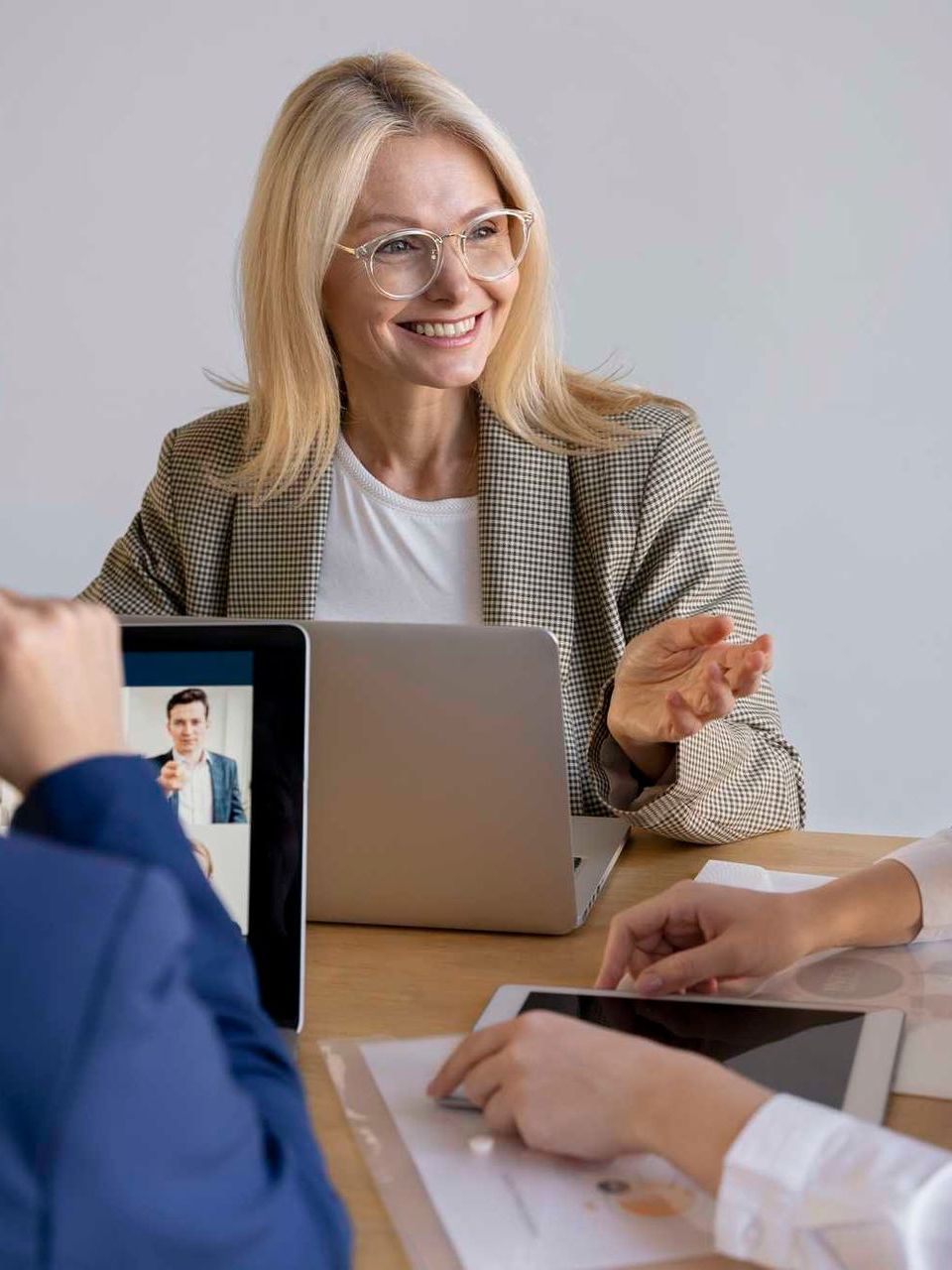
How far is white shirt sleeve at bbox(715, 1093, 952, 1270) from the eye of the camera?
64 centimetres

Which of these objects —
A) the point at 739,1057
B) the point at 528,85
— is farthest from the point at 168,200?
the point at 739,1057

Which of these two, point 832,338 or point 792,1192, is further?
point 832,338

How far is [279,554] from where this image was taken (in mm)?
1865

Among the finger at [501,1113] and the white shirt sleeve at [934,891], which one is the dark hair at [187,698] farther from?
the white shirt sleeve at [934,891]

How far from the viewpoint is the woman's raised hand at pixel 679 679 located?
1274mm

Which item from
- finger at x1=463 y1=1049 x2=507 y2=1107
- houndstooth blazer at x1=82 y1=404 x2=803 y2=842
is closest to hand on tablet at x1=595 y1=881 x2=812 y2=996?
finger at x1=463 y1=1049 x2=507 y2=1107

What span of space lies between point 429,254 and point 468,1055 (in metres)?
1.20

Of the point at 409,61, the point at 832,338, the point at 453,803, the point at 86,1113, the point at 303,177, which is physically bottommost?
the point at 453,803

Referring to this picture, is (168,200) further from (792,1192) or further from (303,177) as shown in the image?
(792,1192)

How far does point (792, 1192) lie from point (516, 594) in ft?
3.90

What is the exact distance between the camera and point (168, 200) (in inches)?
125

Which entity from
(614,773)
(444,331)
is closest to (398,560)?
(444,331)

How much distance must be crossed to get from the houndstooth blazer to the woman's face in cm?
10

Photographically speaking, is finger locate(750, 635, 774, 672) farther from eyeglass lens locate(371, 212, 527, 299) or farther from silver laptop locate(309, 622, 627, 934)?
eyeglass lens locate(371, 212, 527, 299)
